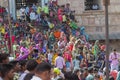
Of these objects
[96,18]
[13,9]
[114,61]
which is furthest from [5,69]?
[96,18]

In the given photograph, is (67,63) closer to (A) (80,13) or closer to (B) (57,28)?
(B) (57,28)

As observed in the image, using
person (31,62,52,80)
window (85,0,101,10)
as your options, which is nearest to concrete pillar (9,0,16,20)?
window (85,0,101,10)

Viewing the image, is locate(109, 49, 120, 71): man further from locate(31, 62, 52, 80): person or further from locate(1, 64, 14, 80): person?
locate(31, 62, 52, 80): person

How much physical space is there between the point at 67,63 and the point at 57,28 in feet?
24.7

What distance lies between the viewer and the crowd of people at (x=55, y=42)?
60.6 ft

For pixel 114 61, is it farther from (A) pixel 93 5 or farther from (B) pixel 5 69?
(A) pixel 93 5

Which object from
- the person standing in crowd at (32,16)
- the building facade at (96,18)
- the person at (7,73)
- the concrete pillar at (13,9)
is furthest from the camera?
the building facade at (96,18)

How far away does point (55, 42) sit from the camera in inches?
989

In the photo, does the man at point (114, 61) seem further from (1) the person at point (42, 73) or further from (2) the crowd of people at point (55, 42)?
(1) the person at point (42, 73)

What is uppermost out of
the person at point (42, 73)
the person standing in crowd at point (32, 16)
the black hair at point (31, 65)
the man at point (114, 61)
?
the person at point (42, 73)

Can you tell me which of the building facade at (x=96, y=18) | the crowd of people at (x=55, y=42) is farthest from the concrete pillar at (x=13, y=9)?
the building facade at (x=96, y=18)

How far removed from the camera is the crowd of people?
1847cm

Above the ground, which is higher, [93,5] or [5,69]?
[5,69]

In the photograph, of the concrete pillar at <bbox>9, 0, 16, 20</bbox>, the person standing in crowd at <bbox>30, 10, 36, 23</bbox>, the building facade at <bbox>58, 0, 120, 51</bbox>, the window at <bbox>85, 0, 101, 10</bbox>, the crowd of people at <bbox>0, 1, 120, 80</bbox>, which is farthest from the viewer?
the window at <bbox>85, 0, 101, 10</bbox>
